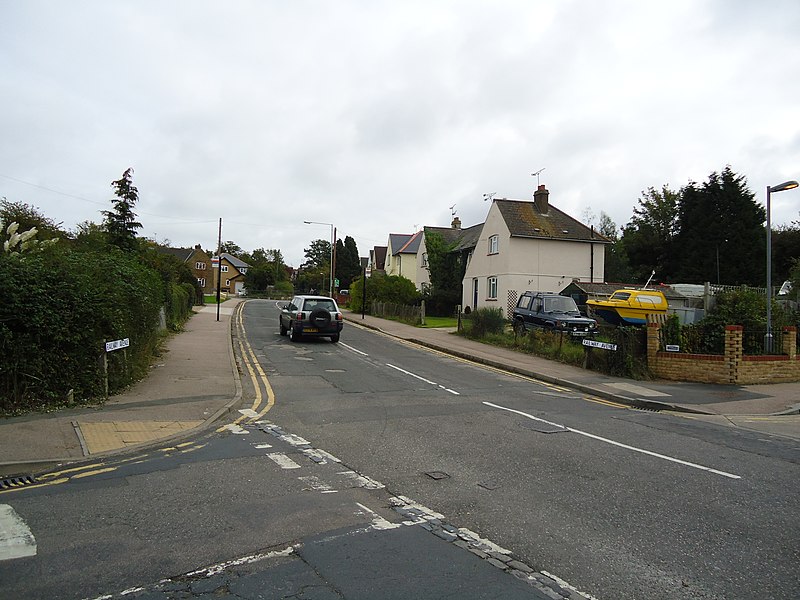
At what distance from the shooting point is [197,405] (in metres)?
10.8

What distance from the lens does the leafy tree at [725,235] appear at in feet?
141

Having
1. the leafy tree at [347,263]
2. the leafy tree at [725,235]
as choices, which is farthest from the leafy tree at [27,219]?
the leafy tree at [347,263]

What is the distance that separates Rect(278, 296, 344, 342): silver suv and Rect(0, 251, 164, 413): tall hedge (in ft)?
37.7

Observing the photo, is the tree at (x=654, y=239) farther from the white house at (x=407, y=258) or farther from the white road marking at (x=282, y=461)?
the white road marking at (x=282, y=461)

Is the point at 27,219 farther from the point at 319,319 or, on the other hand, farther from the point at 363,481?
the point at 363,481

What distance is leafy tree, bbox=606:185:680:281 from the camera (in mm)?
51281

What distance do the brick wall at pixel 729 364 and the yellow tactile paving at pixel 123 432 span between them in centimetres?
1228

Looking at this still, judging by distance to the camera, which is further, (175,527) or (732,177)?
(732,177)

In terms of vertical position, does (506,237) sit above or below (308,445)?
above

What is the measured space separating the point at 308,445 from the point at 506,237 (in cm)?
2842

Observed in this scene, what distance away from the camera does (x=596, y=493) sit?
6250mm

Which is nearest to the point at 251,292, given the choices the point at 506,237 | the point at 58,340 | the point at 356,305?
the point at 356,305

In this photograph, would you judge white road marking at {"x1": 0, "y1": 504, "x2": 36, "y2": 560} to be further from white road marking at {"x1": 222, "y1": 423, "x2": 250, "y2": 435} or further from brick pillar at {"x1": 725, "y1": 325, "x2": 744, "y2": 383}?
brick pillar at {"x1": 725, "y1": 325, "x2": 744, "y2": 383}

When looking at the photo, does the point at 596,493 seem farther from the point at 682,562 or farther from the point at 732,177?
the point at 732,177
